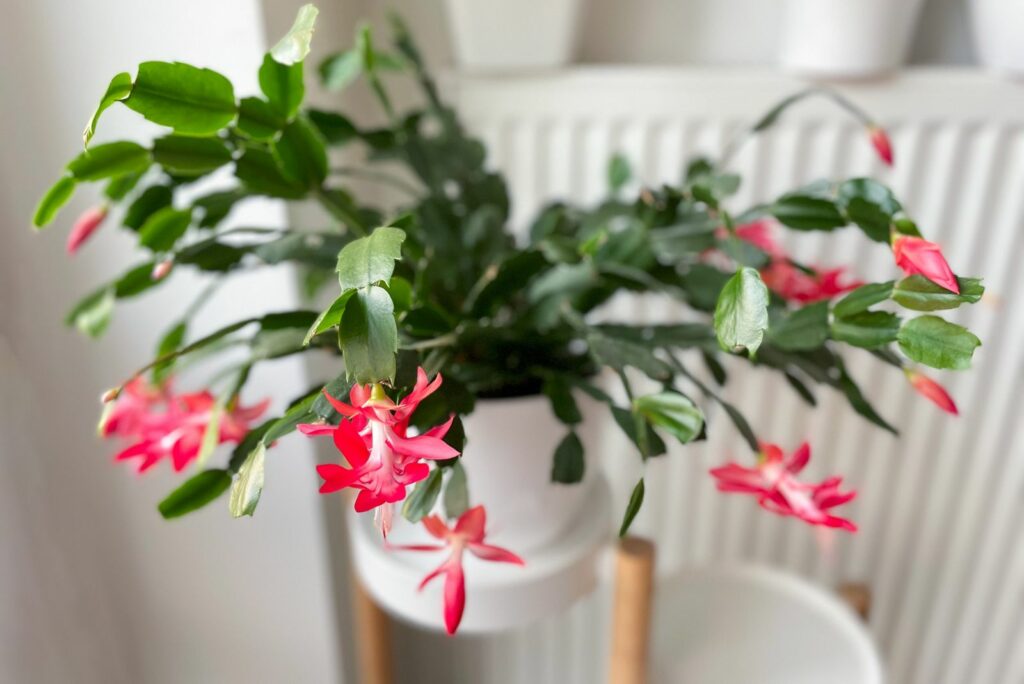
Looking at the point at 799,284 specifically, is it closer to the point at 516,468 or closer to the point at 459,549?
the point at 516,468

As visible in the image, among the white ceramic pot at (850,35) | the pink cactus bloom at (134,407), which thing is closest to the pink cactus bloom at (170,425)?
the pink cactus bloom at (134,407)

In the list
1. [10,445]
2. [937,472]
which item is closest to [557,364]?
[10,445]

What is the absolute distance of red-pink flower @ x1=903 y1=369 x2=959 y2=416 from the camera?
0.54 m

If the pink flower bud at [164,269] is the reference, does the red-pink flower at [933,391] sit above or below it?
below

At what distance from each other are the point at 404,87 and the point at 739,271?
72cm

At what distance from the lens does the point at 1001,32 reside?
2.83 feet

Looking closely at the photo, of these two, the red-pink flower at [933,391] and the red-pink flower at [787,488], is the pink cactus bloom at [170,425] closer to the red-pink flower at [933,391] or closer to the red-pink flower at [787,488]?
the red-pink flower at [787,488]

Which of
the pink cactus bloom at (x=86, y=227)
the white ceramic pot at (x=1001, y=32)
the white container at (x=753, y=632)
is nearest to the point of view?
the pink cactus bloom at (x=86, y=227)

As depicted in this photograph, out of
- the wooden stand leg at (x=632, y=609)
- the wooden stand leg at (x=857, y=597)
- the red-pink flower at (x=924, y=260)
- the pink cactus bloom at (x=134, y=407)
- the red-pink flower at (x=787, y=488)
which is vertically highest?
the red-pink flower at (x=924, y=260)

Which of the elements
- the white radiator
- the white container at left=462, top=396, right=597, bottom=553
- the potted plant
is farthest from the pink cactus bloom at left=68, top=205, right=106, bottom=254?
the white radiator

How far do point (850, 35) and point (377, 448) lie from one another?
74 centimetres

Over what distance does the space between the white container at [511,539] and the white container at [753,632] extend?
323 millimetres

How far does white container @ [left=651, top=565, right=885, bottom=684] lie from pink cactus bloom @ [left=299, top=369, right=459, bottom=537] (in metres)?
0.72

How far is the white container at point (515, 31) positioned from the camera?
0.91 metres
